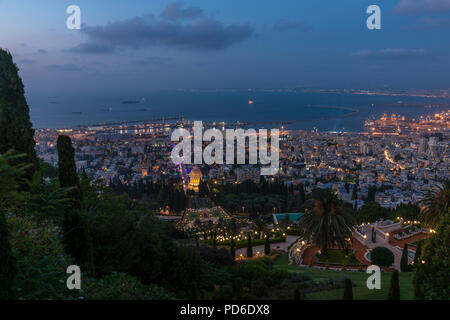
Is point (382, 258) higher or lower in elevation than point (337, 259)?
higher

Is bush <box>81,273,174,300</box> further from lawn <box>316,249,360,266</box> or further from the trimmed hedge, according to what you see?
the trimmed hedge

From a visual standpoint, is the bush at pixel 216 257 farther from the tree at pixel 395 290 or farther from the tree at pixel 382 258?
the tree at pixel 382 258

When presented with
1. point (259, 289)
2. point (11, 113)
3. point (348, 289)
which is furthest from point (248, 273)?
point (11, 113)

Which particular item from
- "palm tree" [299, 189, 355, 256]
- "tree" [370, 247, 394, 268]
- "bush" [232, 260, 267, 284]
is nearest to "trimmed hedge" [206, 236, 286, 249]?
"palm tree" [299, 189, 355, 256]

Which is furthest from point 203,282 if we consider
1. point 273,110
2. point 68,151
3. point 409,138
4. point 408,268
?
point 273,110

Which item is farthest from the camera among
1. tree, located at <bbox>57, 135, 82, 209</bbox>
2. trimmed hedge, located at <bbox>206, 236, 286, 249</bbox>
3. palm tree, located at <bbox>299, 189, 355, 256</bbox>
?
trimmed hedge, located at <bbox>206, 236, 286, 249</bbox>

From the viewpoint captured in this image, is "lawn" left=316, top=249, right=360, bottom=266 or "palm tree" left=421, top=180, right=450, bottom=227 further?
"lawn" left=316, top=249, right=360, bottom=266

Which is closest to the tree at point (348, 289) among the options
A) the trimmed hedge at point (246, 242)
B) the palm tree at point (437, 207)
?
the palm tree at point (437, 207)

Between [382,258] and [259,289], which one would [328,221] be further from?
[259,289]
